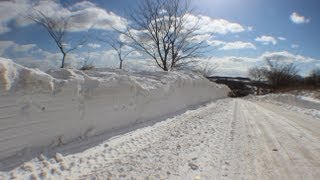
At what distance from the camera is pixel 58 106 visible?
16.0 ft

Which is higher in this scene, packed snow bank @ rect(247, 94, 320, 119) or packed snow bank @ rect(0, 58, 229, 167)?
packed snow bank @ rect(0, 58, 229, 167)

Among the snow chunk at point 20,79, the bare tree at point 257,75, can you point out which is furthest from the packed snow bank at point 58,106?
the bare tree at point 257,75

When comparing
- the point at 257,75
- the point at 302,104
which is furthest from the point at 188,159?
the point at 257,75

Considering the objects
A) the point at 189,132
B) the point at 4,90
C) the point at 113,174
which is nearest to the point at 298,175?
the point at 113,174

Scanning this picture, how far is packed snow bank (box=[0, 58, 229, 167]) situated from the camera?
400 centimetres

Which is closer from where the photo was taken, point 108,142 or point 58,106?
point 58,106

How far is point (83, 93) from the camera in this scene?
5.61 metres

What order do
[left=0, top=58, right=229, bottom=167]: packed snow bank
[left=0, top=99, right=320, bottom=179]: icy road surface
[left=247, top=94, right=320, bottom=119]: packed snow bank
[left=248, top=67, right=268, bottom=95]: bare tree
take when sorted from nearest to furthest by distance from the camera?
[left=0, top=99, right=320, bottom=179]: icy road surface → [left=0, top=58, right=229, bottom=167]: packed snow bank → [left=247, top=94, right=320, bottom=119]: packed snow bank → [left=248, top=67, right=268, bottom=95]: bare tree

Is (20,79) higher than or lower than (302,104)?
higher

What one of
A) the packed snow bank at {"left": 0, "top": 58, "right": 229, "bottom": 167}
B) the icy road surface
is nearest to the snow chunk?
the packed snow bank at {"left": 0, "top": 58, "right": 229, "bottom": 167}

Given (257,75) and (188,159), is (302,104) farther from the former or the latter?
(257,75)

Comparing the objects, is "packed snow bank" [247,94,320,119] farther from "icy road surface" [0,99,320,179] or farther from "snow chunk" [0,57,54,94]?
"snow chunk" [0,57,54,94]

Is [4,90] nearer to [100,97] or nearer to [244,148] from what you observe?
[100,97]

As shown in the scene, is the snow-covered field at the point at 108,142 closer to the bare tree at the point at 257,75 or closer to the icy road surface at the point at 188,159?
the icy road surface at the point at 188,159
